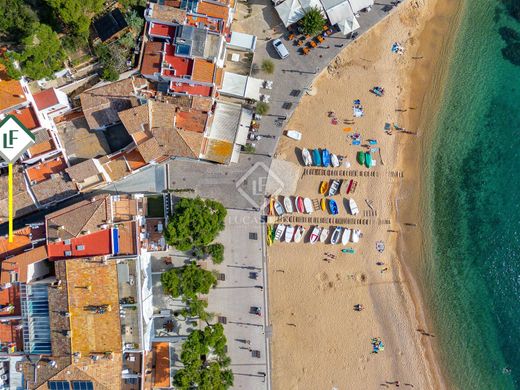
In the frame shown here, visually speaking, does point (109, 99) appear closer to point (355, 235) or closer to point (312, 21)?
point (312, 21)

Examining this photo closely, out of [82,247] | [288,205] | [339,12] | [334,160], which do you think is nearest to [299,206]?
[288,205]

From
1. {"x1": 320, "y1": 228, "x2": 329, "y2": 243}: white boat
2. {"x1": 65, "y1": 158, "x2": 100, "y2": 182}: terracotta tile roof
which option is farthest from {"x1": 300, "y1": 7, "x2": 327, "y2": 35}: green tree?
{"x1": 65, "y1": 158, "x2": 100, "y2": 182}: terracotta tile roof

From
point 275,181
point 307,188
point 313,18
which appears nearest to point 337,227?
point 307,188

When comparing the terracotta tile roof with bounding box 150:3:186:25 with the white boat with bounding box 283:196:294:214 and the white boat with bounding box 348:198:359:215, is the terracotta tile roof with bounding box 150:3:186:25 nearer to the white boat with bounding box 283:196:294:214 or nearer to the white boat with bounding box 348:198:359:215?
the white boat with bounding box 283:196:294:214

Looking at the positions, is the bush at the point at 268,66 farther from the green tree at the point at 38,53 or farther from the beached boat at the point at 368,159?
the green tree at the point at 38,53

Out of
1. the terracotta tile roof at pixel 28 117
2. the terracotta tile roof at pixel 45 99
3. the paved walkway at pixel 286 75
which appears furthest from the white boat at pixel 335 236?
the terracotta tile roof at pixel 28 117

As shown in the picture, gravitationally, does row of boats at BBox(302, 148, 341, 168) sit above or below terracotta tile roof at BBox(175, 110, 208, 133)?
below
